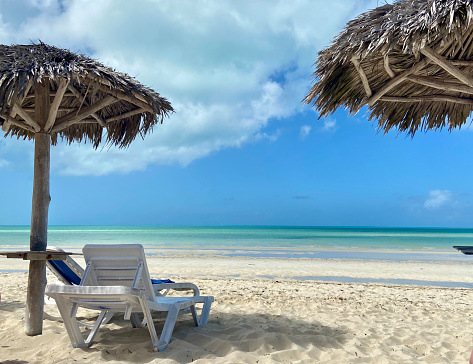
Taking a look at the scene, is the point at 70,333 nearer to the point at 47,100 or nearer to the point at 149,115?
the point at 47,100

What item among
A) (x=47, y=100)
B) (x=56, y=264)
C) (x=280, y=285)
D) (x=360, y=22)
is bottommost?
(x=280, y=285)

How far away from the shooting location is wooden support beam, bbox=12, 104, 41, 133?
395cm

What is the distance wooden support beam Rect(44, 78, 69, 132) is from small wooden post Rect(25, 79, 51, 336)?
10cm

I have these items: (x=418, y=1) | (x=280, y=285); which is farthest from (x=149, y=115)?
(x=280, y=285)

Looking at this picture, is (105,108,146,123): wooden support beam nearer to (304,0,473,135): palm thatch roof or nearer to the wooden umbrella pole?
the wooden umbrella pole

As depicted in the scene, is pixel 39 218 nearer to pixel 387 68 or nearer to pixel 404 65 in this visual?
pixel 387 68

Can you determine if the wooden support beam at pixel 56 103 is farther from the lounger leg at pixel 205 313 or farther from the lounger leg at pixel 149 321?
the lounger leg at pixel 205 313

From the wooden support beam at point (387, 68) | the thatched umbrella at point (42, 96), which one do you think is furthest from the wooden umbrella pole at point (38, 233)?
the wooden support beam at point (387, 68)

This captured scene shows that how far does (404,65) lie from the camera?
416 cm

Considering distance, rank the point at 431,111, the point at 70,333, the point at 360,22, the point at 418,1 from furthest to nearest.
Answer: the point at 431,111
the point at 360,22
the point at 418,1
the point at 70,333

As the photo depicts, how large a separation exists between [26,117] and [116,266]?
1.78 metres

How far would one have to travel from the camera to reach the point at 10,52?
4.20 metres

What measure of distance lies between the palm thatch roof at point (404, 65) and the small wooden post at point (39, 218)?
284 cm

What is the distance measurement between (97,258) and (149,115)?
7.81 feet
